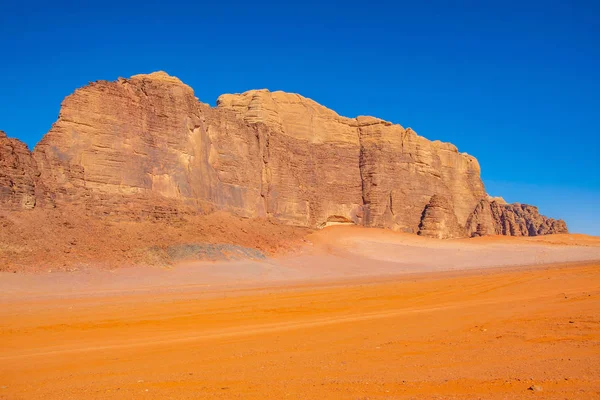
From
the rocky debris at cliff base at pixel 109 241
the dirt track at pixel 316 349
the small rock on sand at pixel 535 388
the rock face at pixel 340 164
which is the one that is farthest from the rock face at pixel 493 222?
the small rock on sand at pixel 535 388

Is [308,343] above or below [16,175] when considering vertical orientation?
below

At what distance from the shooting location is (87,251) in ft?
84.3

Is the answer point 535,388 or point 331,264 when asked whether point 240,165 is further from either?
point 535,388

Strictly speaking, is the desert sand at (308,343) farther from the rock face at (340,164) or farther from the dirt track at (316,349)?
the rock face at (340,164)

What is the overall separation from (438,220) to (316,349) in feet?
148

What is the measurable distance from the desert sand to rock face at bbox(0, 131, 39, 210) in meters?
5.97

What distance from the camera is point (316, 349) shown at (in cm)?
826

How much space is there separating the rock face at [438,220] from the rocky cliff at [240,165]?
0.16 m

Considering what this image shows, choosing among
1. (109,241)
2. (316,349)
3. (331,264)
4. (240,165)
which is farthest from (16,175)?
(316,349)

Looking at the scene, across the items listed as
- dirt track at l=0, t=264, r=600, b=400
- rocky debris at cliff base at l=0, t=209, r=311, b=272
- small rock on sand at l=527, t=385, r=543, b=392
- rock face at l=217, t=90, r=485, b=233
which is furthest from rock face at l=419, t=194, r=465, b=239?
small rock on sand at l=527, t=385, r=543, b=392

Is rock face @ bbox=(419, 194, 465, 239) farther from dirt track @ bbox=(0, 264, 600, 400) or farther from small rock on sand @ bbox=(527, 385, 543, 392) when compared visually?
small rock on sand @ bbox=(527, 385, 543, 392)

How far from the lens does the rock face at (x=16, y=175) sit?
2520 centimetres

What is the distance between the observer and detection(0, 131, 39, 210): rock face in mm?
25203

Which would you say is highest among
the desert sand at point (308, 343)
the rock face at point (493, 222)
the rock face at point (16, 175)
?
the rock face at point (493, 222)
